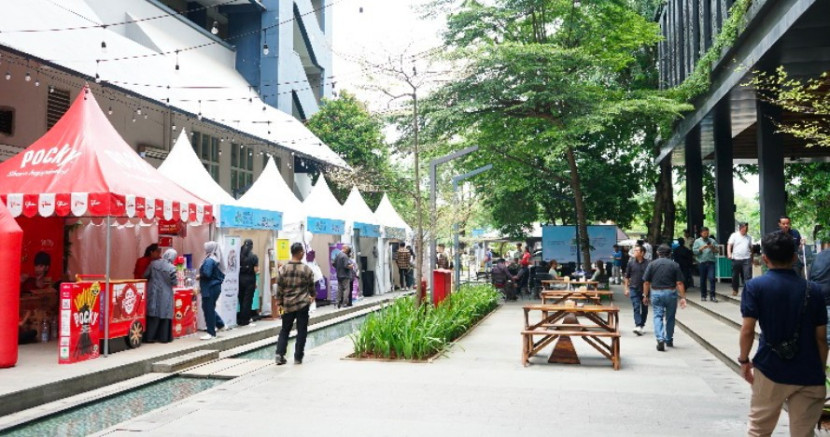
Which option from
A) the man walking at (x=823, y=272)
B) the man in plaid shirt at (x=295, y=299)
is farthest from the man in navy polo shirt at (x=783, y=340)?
the man in plaid shirt at (x=295, y=299)

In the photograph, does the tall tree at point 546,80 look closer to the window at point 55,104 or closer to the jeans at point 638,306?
the jeans at point 638,306

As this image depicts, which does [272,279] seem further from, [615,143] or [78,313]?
[615,143]

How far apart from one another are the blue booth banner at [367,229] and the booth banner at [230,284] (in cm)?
763

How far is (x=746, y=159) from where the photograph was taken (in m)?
29.9

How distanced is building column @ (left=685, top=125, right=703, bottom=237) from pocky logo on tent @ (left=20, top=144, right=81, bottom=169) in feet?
66.2

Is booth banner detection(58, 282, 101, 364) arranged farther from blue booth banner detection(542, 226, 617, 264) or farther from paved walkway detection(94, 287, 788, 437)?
blue booth banner detection(542, 226, 617, 264)

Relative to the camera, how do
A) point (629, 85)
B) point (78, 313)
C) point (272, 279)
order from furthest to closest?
1. point (629, 85)
2. point (272, 279)
3. point (78, 313)

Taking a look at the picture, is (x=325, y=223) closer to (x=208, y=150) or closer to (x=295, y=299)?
(x=208, y=150)

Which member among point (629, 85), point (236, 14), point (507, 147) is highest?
point (236, 14)

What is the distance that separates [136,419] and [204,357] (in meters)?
4.03

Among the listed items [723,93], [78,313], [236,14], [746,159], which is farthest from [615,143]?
[78,313]

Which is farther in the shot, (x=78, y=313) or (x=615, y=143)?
(x=615, y=143)

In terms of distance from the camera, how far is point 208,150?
78.3ft

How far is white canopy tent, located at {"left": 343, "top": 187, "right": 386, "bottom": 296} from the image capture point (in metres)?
22.2
